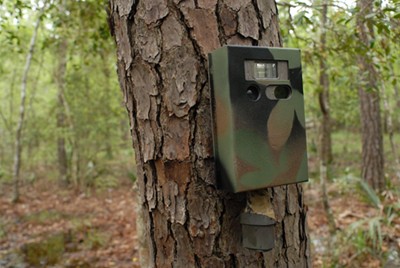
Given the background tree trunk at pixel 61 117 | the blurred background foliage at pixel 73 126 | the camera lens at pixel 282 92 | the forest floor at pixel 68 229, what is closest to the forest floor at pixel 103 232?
the forest floor at pixel 68 229

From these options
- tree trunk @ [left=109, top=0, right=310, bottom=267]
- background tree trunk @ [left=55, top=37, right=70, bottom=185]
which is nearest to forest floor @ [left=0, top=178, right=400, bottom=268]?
background tree trunk @ [left=55, top=37, right=70, bottom=185]

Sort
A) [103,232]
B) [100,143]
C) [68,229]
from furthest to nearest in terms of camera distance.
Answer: [100,143] < [68,229] < [103,232]

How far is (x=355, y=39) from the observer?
2652 millimetres

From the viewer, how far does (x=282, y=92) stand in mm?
931

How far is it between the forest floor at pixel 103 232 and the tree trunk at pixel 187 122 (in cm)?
318

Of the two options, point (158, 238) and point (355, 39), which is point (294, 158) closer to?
point (158, 238)

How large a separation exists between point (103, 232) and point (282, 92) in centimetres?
557

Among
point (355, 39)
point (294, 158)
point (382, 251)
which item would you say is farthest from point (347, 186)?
point (294, 158)

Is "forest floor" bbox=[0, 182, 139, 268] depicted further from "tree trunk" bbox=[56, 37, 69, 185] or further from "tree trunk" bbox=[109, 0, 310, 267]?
"tree trunk" bbox=[109, 0, 310, 267]

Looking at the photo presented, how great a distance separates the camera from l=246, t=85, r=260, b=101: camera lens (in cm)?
88

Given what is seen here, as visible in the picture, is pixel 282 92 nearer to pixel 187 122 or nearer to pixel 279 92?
pixel 279 92

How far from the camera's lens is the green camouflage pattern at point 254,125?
855 millimetres

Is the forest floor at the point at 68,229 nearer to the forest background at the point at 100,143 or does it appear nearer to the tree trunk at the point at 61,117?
the forest background at the point at 100,143

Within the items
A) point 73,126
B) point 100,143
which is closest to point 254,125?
point 73,126
